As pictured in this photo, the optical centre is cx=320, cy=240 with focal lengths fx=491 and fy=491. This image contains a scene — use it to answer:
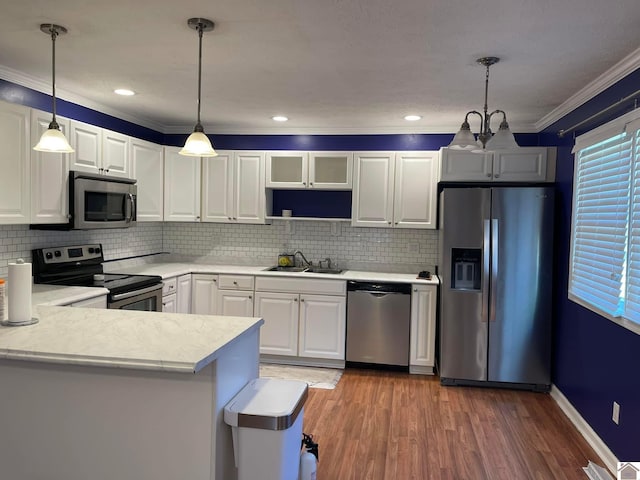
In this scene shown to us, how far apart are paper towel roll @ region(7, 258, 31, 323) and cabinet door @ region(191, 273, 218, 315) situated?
8.63 ft

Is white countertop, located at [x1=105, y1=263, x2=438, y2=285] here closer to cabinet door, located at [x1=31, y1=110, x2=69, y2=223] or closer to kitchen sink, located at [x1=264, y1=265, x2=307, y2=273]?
kitchen sink, located at [x1=264, y1=265, x2=307, y2=273]

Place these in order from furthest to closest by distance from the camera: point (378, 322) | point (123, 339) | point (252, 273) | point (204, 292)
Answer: point (204, 292), point (252, 273), point (378, 322), point (123, 339)

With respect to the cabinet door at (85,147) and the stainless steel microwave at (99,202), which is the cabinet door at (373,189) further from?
the cabinet door at (85,147)

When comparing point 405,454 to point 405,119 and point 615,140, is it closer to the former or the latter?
point 615,140

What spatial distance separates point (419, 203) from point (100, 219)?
9.23 ft

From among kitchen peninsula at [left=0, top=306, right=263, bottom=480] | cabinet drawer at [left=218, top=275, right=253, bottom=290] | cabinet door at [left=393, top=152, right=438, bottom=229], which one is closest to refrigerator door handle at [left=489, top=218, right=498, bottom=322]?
cabinet door at [left=393, top=152, right=438, bottom=229]

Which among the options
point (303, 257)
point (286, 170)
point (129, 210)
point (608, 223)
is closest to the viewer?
point (608, 223)

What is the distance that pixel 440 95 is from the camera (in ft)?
11.9

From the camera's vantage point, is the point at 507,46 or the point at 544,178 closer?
the point at 507,46

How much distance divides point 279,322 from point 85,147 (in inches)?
89.4

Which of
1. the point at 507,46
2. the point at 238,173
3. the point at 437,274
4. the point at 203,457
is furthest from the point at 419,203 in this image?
the point at 203,457

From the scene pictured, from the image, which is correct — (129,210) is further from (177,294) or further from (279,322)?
(279,322)

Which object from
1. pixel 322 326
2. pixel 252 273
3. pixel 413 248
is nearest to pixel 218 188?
pixel 252 273

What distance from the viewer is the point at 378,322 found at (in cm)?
453
